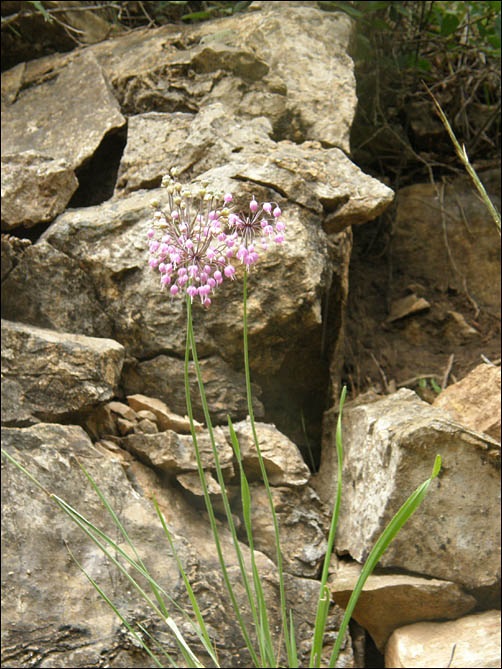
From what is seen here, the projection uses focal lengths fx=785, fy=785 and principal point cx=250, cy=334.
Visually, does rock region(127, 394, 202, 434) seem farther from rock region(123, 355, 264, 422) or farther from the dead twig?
the dead twig

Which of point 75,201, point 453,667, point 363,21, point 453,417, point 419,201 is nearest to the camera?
point 453,667

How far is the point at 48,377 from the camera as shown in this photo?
212cm

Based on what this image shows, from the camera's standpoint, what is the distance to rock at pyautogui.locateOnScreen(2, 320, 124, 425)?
2105 mm

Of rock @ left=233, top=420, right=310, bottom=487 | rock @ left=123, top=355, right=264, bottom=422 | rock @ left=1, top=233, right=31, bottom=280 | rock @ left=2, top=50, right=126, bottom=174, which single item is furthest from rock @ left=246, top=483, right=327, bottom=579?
rock @ left=2, top=50, right=126, bottom=174

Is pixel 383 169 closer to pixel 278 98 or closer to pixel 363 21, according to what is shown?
pixel 363 21

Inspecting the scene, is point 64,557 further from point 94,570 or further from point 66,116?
point 66,116

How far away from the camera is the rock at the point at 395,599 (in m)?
2.08

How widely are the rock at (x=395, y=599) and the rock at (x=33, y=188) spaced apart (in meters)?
1.41

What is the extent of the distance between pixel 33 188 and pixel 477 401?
1538mm

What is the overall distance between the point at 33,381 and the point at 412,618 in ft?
4.00

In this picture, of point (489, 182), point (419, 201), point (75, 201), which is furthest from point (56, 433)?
point (489, 182)

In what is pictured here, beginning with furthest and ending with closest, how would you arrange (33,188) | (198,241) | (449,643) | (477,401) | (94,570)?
(33,188)
(477,401)
(449,643)
(94,570)
(198,241)

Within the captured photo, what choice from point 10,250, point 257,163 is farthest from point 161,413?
point 257,163

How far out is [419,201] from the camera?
326cm
